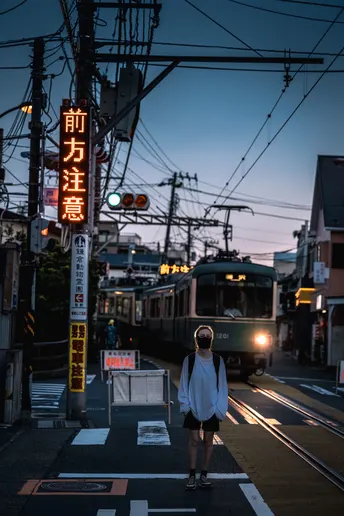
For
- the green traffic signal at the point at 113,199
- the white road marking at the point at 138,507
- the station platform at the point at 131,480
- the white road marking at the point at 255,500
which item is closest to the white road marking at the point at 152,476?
the station platform at the point at 131,480

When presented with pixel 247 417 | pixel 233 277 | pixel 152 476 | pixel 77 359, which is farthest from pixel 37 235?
pixel 233 277

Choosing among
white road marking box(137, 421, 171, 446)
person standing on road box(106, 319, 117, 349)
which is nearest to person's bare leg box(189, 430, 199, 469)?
white road marking box(137, 421, 171, 446)

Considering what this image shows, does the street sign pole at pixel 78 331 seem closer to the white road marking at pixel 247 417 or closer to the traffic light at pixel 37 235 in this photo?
the traffic light at pixel 37 235

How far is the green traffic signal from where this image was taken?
2175 cm

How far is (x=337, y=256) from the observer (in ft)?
131

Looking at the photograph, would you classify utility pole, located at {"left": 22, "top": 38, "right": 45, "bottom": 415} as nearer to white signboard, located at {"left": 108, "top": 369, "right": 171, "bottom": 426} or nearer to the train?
white signboard, located at {"left": 108, "top": 369, "right": 171, "bottom": 426}

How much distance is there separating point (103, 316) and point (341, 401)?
30.2 meters

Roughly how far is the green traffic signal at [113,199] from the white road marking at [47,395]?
504cm

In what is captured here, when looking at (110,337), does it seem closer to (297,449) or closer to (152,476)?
→ (297,449)

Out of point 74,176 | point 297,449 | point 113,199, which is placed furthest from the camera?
point 113,199

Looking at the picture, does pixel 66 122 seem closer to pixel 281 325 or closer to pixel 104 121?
pixel 104 121

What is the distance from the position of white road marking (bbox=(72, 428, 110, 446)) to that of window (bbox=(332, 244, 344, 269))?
2745 centimetres

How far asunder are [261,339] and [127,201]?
585 cm

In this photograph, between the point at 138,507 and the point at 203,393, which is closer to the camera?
the point at 138,507
